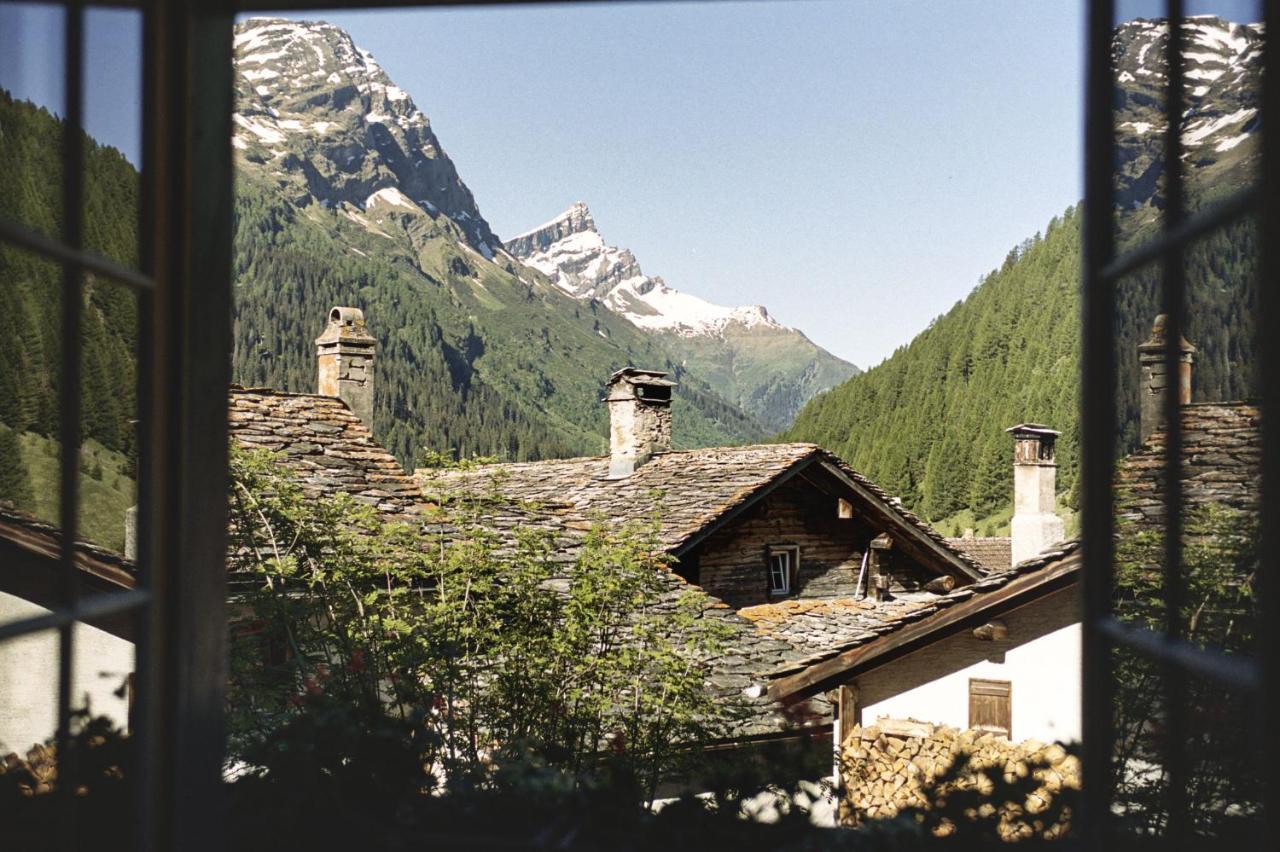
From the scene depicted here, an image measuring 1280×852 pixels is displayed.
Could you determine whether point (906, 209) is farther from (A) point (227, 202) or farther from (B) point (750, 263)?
(A) point (227, 202)

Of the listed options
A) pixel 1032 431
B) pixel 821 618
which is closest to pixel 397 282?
pixel 1032 431

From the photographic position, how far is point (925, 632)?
877 centimetres

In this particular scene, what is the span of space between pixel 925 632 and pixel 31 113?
27.3 ft

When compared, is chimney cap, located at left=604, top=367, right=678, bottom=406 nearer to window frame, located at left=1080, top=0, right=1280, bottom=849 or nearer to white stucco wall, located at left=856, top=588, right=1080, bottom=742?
white stucco wall, located at left=856, top=588, right=1080, bottom=742

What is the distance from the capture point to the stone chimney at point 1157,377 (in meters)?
1.14

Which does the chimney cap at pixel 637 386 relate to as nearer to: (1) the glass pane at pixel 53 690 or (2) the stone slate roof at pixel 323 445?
(2) the stone slate roof at pixel 323 445

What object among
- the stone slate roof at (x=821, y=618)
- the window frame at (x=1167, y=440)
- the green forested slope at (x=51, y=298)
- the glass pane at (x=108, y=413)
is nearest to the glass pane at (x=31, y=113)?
the green forested slope at (x=51, y=298)

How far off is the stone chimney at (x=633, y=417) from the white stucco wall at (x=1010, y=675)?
5676mm

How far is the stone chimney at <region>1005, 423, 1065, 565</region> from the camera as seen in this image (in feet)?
43.0

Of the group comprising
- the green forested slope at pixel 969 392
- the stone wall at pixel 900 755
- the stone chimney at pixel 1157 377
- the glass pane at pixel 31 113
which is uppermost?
the green forested slope at pixel 969 392

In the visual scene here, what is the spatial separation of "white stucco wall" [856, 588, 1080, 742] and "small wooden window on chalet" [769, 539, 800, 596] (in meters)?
3.89

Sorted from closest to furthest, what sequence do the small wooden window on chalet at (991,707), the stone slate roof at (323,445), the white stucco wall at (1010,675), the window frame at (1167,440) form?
the window frame at (1167,440)
the stone slate roof at (323,445)
the white stucco wall at (1010,675)
the small wooden window on chalet at (991,707)

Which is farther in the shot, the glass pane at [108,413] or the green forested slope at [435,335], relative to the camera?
the green forested slope at [435,335]

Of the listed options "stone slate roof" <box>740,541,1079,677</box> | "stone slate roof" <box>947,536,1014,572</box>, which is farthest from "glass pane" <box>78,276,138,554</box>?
"stone slate roof" <box>947,536,1014,572</box>
